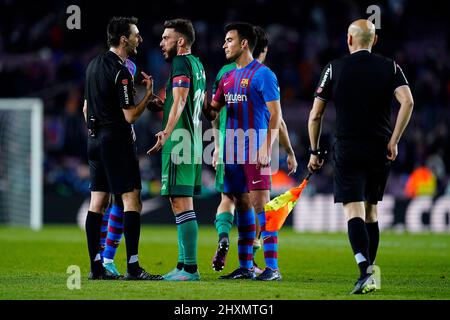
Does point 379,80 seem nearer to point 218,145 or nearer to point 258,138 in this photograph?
point 258,138

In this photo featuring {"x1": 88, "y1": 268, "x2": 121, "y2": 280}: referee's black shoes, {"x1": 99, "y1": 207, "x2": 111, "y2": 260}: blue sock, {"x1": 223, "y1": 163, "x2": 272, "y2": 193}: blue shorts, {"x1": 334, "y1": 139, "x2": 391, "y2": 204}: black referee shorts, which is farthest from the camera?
{"x1": 99, "y1": 207, "x2": 111, "y2": 260}: blue sock

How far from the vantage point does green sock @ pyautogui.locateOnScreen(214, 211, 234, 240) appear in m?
9.84

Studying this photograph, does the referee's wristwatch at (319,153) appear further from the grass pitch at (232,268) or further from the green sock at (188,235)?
the green sock at (188,235)

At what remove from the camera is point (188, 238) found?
8938mm

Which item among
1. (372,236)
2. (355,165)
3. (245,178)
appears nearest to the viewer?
(355,165)

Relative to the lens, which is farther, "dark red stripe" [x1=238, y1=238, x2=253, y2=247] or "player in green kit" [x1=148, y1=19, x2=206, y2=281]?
"dark red stripe" [x1=238, y1=238, x2=253, y2=247]

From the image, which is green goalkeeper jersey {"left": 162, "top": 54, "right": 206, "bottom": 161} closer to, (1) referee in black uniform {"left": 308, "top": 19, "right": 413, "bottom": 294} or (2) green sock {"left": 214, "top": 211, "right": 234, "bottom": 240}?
(2) green sock {"left": 214, "top": 211, "right": 234, "bottom": 240}

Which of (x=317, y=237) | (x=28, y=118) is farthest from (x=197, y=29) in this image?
(x=317, y=237)

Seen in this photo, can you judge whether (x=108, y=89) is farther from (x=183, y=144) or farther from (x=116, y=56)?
(x=183, y=144)

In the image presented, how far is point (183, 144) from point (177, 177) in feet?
1.00

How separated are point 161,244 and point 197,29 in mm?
10301

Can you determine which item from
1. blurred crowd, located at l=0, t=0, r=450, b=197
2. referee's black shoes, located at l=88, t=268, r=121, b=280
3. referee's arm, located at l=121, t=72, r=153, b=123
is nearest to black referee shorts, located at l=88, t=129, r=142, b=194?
referee's arm, located at l=121, t=72, r=153, b=123

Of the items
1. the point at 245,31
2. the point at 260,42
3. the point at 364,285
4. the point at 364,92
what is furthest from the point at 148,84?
the point at 364,285

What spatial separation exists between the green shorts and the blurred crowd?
37.2 ft
